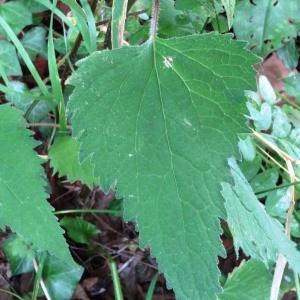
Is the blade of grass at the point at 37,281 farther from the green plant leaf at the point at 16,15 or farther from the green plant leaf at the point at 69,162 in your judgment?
the green plant leaf at the point at 16,15

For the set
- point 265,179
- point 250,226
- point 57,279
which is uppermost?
point 250,226

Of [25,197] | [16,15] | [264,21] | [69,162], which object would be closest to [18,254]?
[69,162]

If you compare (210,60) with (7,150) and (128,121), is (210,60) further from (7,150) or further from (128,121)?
(7,150)

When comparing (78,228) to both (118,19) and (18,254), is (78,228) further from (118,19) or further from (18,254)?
(118,19)

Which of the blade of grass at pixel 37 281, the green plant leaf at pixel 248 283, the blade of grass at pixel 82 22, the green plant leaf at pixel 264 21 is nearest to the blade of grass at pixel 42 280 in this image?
the blade of grass at pixel 37 281

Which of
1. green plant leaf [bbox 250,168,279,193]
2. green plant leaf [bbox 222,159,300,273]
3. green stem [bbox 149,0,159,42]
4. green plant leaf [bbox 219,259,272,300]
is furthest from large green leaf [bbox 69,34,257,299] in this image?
green plant leaf [bbox 250,168,279,193]

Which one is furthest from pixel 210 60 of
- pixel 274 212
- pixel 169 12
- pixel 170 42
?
pixel 274 212

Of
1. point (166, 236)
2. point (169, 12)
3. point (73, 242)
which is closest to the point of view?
point (166, 236)
